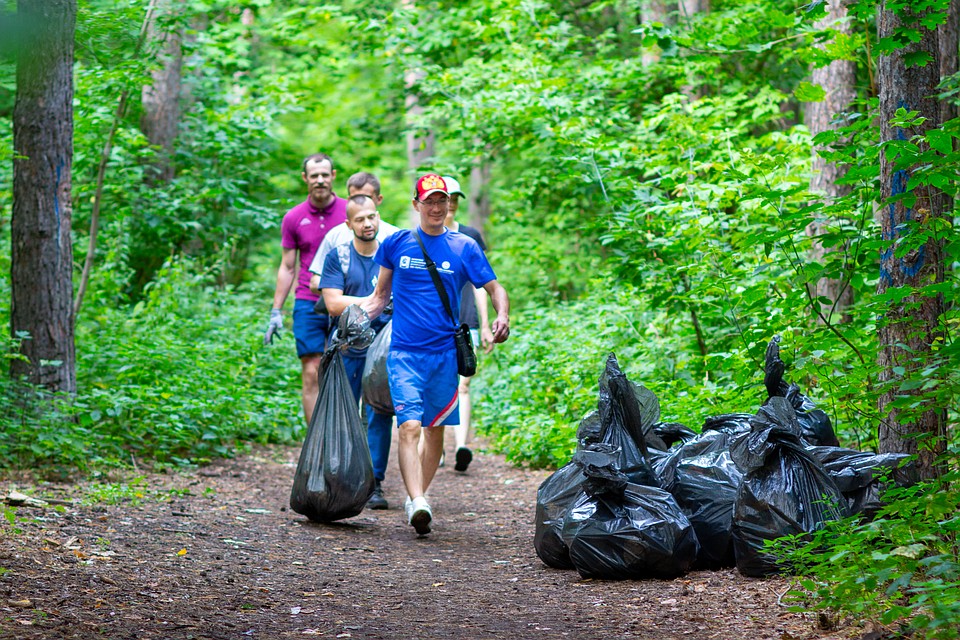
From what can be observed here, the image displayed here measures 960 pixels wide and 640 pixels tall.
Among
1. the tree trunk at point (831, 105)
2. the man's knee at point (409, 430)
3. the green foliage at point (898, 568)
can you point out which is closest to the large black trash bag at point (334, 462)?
the man's knee at point (409, 430)

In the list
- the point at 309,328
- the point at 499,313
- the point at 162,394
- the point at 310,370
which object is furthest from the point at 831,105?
the point at 162,394

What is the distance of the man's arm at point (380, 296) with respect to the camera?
19.9ft

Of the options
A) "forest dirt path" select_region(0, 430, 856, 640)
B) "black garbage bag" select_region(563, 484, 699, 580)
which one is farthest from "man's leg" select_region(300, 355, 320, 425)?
"black garbage bag" select_region(563, 484, 699, 580)

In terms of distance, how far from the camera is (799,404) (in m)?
4.85

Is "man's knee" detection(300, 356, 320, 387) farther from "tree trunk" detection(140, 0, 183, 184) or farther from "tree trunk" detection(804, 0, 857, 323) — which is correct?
"tree trunk" detection(140, 0, 183, 184)

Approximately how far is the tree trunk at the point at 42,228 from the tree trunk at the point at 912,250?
5.37 m

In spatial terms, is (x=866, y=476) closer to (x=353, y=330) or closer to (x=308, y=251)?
(x=353, y=330)

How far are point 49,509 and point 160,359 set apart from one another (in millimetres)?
3522

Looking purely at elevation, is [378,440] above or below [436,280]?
below

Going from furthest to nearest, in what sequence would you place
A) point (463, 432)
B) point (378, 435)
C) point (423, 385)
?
point (463, 432)
point (378, 435)
point (423, 385)

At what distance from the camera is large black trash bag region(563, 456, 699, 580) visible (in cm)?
428

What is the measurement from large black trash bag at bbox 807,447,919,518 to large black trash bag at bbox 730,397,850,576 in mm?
113

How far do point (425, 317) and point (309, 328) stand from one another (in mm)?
1983

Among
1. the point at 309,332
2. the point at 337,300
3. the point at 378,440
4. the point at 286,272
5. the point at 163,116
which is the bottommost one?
the point at 378,440
